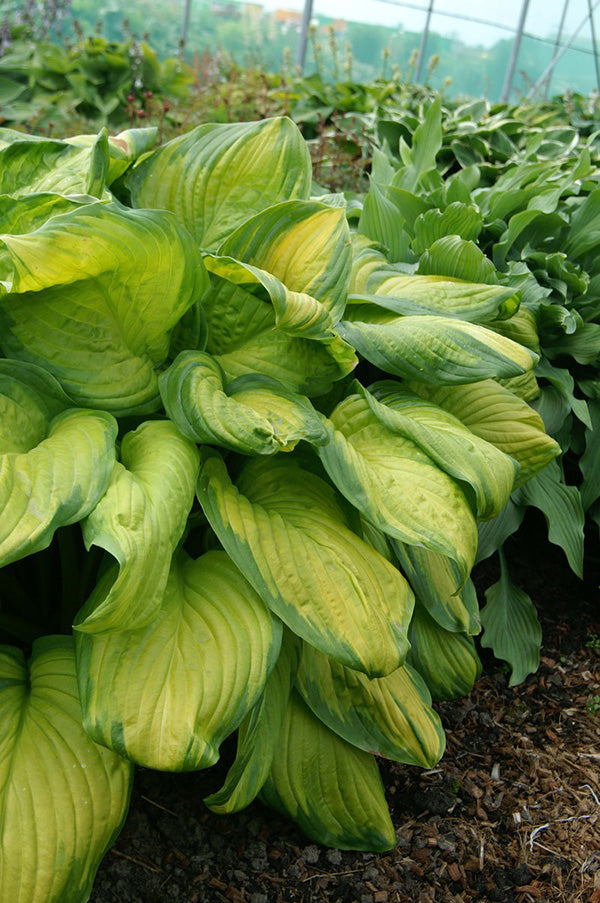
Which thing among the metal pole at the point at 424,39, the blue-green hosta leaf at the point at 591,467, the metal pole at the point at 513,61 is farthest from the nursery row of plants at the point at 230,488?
the metal pole at the point at 513,61

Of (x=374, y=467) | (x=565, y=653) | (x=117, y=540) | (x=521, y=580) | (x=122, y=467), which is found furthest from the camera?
(x=521, y=580)

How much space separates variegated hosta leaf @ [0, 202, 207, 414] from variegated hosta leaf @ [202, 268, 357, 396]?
0.39 feet

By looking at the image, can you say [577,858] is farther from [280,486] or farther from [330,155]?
[330,155]

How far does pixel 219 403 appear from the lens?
1.39m

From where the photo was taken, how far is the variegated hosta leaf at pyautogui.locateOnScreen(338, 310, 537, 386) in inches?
64.4

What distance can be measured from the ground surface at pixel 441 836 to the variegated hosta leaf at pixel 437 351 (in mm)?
910

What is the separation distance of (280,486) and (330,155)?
10.5 ft

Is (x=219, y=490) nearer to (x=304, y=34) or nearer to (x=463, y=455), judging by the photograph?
(x=463, y=455)

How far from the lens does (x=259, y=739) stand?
146 cm

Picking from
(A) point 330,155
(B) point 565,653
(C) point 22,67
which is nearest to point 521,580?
(B) point 565,653

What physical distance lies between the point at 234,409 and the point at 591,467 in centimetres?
136

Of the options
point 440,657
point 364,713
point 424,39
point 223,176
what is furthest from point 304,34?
point 364,713

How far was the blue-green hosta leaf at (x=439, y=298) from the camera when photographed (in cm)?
183

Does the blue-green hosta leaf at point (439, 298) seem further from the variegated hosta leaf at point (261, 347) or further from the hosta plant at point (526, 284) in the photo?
the variegated hosta leaf at point (261, 347)
